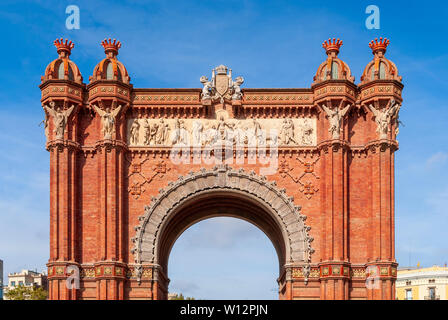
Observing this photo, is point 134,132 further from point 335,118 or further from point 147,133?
point 335,118

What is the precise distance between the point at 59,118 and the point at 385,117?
14.6 metres

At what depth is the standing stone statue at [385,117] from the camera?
3988 centimetres

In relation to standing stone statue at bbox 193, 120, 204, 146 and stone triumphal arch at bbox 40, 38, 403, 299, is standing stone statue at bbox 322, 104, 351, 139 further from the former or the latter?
standing stone statue at bbox 193, 120, 204, 146

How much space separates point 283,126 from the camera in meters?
40.8

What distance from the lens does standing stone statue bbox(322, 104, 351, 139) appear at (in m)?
39.9

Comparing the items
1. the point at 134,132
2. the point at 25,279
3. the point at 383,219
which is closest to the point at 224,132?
the point at 134,132

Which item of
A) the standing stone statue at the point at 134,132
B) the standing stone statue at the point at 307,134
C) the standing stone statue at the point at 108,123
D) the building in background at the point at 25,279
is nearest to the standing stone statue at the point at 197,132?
the standing stone statue at the point at 134,132

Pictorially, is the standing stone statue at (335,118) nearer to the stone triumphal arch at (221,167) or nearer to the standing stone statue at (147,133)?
the stone triumphal arch at (221,167)

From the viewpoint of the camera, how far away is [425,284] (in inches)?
3317

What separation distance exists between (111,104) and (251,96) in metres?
6.43

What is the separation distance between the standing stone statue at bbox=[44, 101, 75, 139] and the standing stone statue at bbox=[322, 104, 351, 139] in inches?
458

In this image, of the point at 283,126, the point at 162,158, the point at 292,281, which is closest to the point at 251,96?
the point at 283,126
